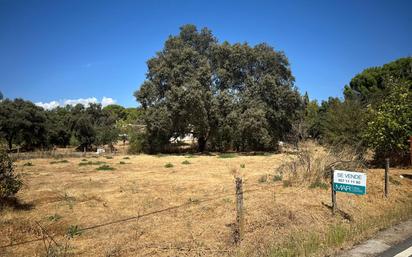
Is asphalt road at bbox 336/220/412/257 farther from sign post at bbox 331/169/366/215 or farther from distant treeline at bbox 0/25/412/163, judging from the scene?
distant treeline at bbox 0/25/412/163

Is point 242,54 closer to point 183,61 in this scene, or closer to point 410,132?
point 183,61

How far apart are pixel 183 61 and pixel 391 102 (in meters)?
23.2

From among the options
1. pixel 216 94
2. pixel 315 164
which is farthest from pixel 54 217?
pixel 216 94

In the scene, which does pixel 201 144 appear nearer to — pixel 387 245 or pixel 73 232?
pixel 73 232

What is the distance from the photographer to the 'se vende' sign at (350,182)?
741cm

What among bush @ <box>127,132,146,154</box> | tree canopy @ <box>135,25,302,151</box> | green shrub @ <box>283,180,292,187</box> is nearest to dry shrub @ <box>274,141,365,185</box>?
green shrub @ <box>283,180,292,187</box>

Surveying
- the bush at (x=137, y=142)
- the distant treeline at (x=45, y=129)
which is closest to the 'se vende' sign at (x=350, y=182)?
the bush at (x=137, y=142)

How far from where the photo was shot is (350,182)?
7.64m

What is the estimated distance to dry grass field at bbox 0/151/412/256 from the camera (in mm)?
6152

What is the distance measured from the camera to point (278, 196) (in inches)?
383

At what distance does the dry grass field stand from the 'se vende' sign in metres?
0.73

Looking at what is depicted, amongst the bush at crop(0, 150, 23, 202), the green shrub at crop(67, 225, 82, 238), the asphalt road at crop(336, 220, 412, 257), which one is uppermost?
the bush at crop(0, 150, 23, 202)

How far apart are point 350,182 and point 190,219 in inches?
156

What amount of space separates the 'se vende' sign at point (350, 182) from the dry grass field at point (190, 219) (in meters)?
0.73
